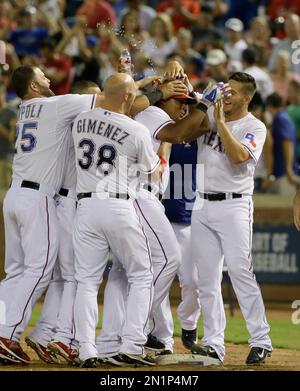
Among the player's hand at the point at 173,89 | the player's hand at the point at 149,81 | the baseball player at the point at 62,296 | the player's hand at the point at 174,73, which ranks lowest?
the baseball player at the point at 62,296

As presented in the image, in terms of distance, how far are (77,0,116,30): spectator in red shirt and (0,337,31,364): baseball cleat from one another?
962cm

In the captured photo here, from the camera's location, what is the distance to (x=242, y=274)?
8891 millimetres

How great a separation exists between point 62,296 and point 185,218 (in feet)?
5.60

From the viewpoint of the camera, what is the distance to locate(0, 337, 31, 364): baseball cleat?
28.4ft

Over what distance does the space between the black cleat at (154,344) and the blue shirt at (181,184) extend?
123 cm

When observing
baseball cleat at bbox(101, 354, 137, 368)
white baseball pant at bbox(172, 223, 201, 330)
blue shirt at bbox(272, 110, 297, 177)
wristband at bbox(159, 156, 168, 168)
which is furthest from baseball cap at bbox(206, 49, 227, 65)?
baseball cleat at bbox(101, 354, 137, 368)

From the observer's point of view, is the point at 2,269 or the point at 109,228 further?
the point at 2,269

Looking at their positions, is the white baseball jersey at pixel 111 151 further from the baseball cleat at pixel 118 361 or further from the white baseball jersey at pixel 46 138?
the baseball cleat at pixel 118 361

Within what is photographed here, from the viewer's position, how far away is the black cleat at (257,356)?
8844 millimetres

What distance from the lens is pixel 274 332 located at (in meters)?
12.0

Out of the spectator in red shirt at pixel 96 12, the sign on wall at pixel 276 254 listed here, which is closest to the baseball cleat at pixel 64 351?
the sign on wall at pixel 276 254
